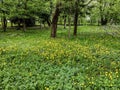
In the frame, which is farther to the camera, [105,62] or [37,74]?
[105,62]

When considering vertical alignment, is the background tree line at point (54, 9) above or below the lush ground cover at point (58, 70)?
above

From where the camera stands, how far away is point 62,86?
7.93 meters

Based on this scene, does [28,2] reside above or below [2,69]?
above

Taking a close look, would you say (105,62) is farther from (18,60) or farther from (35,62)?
(18,60)

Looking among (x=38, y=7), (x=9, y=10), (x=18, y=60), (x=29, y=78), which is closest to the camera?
(x=29, y=78)

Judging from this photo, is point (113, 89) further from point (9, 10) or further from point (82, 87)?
point (9, 10)

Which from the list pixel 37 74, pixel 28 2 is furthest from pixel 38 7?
pixel 37 74

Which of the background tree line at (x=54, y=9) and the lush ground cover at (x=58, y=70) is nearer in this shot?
the lush ground cover at (x=58, y=70)

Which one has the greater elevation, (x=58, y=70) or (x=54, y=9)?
(x=54, y=9)

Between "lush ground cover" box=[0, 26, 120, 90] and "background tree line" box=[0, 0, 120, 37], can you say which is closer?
"lush ground cover" box=[0, 26, 120, 90]

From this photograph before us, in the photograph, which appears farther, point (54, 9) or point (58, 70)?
point (54, 9)

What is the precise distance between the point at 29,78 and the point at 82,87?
249 centimetres

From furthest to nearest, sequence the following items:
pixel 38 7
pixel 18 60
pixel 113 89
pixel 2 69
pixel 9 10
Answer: pixel 38 7, pixel 9 10, pixel 18 60, pixel 2 69, pixel 113 89

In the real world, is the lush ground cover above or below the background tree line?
below
